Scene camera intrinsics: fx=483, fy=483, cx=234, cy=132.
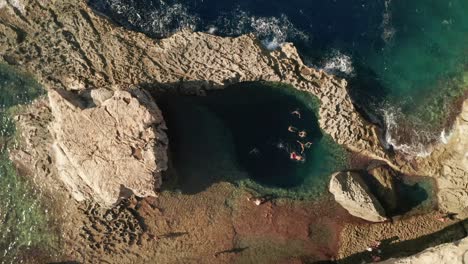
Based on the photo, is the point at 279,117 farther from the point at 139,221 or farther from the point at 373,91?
the point at 139,221

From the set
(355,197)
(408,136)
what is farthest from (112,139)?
(408,136)

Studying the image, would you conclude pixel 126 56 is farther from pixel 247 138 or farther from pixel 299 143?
pixel 299 143

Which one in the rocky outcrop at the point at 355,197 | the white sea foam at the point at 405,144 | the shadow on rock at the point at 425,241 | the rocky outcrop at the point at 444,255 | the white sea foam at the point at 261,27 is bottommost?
the shadow on rock at the point at 425,241

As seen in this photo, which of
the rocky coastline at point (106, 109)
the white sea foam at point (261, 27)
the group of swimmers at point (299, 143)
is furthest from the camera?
the group of swimmers at point (299, 143)

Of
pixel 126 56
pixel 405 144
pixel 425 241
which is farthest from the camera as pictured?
pixel 405 144

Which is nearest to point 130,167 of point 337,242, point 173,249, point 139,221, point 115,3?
point 139,221

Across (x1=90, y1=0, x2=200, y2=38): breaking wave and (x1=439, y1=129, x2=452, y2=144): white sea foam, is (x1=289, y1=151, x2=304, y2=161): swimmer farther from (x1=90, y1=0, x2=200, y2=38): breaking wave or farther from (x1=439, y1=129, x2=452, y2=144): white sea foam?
(x1=90, y1=0, x2=200, y2=38): breaking wave

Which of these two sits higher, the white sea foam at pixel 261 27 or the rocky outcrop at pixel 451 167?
the white sea foam at pixel 261 27

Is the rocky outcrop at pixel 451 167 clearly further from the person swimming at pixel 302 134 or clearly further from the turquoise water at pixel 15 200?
the turquoise water at pixel 15 200

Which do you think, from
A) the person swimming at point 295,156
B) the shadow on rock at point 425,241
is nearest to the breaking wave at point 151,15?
the person swimming at point 295,156
